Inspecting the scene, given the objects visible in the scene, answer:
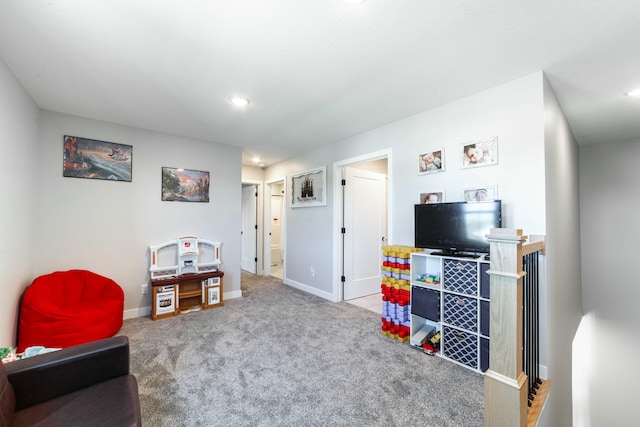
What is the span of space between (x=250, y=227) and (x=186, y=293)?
8.61 ft

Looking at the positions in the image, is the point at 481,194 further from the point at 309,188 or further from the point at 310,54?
the point at 309,188

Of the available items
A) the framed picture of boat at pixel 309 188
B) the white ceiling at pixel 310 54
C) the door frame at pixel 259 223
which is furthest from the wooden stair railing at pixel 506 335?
the door frame at pixel 259 223

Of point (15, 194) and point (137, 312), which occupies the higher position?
point (15, 194)

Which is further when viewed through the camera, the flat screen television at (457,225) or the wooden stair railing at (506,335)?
the flat screen television at (457,225)

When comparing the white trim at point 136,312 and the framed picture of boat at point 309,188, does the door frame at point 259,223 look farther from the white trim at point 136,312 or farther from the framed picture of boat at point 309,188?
the white trim at point 136,312

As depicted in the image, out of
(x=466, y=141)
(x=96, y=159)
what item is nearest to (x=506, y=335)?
(x=466, y=141)

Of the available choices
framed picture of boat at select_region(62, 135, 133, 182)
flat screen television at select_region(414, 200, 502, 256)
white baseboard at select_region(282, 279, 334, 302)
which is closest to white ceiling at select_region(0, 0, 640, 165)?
framed picture of boat at select_region(62, 135, 133, 182)

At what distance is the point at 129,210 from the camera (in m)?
3.46

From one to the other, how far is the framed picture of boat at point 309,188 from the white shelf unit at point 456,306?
2051mm

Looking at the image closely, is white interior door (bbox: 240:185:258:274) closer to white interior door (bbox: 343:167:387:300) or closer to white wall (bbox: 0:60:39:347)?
white interior door (bbox: 343:167:387:300)

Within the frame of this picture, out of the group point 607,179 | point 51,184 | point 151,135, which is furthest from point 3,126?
point 607,179

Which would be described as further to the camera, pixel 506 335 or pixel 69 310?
pixel 69 310

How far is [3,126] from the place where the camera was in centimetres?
205

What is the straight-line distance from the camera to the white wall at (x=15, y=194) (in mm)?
2109
